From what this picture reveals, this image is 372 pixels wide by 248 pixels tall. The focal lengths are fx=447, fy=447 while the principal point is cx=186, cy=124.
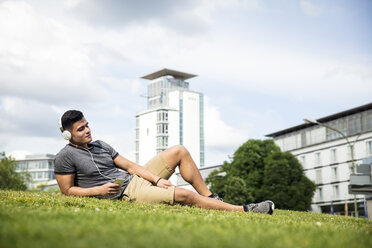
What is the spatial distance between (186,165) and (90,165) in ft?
6.24

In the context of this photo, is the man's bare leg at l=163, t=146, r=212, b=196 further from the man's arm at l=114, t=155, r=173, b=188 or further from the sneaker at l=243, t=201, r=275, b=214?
the sneaker at l=243, t=201, r=275, b=214

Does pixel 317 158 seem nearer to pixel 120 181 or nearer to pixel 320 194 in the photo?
pixel 320 194

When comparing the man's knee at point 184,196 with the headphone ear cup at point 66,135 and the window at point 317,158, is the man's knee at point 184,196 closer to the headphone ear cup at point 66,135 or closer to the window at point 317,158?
the headphone ear cup at point 66,135

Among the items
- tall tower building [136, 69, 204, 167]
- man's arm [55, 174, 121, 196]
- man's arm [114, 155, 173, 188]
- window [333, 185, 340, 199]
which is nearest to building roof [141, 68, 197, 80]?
tall tower building [136, 69, 204, 167]

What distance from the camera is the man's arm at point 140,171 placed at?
8633mm

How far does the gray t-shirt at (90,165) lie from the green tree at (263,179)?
152ft

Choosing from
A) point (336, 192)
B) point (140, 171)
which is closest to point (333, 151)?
point (336, 192)

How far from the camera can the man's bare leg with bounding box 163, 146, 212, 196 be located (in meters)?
8.99

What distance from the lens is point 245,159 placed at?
61.0 meters

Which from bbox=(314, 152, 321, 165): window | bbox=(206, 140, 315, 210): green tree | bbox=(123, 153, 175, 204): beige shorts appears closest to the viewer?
bbox=(123, 153, 175, 204): beige shorts

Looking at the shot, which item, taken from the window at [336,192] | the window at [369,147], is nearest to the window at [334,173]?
the window at [336,192]

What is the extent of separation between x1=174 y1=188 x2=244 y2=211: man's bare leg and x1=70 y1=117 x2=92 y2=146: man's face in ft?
6.69

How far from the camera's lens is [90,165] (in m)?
8.73

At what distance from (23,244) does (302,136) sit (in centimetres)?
8688
